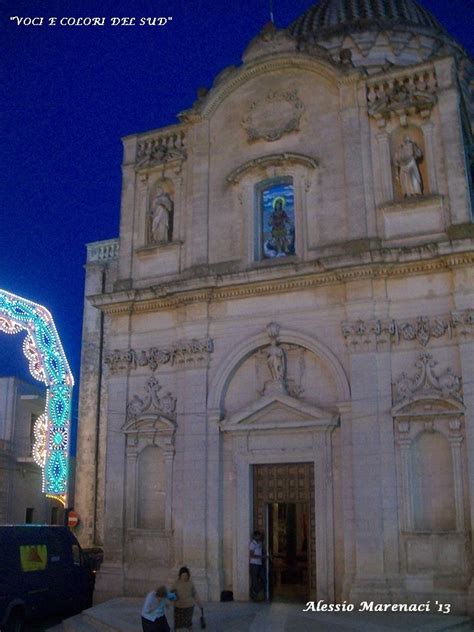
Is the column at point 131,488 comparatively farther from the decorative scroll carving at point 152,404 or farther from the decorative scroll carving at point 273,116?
the decorative scroll carving at point 273,116

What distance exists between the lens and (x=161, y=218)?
21203 mm

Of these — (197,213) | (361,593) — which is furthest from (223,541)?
(197,213)

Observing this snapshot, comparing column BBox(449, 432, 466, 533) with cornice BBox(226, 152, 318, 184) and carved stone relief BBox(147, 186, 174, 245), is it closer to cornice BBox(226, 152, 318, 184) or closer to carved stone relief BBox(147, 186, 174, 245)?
cornice BBox(226, 152, 318, 184)

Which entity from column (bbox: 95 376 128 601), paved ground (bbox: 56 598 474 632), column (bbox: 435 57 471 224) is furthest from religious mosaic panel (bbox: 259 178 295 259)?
paved ground (bbox: 56 598 474 632)

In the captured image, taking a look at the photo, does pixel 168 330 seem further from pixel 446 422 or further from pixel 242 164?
pixel 446 422

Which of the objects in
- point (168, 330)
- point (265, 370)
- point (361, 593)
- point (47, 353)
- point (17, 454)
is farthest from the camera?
point (17, 454)

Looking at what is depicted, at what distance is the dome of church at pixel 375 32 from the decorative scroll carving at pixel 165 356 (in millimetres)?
12770

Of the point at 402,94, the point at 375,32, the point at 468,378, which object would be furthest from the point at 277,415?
the point at 375,32

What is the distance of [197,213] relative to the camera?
20.4 metres

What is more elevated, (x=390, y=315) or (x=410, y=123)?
(x=410, y=123)

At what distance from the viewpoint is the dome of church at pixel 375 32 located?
26.1 meters

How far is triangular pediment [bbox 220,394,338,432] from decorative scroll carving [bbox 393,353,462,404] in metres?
1.78

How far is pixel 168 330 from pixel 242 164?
532 cm

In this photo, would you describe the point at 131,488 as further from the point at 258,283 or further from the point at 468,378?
the point at 468,378
